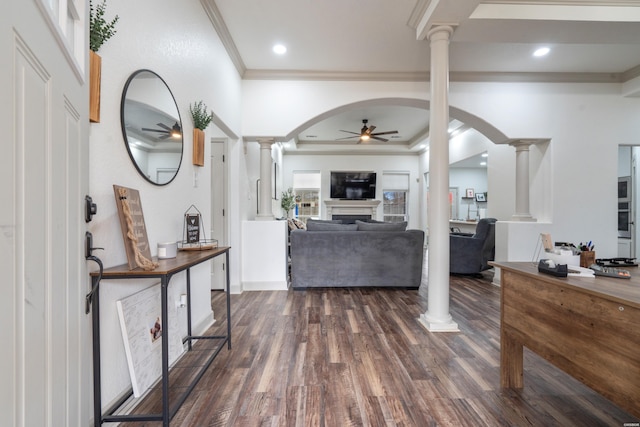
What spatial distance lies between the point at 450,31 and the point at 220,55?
244cm

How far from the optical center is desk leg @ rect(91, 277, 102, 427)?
1254 mm

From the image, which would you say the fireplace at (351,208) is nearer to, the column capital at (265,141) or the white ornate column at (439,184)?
the column capital at (265,141)

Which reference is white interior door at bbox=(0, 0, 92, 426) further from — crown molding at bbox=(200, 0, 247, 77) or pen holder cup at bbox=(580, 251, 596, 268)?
pen holder cup at bbox=(580, 251, 596, 268)

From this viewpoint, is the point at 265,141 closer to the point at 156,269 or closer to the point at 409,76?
the point at 409,76

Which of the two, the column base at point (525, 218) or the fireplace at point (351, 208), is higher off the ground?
the fireplace at point (351, 208)

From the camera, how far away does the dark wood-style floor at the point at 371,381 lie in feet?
4.93

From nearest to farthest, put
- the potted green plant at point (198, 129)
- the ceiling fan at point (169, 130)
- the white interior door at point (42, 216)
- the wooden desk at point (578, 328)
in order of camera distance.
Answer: the white interior door at point (42, 216), the wooden desk at point (578, 328), the ceiling fan at point (169, 130), the potted green plant at point (198, 129)

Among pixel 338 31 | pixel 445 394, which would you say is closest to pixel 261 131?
pixel 338 31

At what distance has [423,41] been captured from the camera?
315 cm

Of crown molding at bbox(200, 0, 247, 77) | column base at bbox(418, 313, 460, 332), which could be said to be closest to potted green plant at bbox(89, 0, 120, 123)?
crown molding at bbox(200, 0, 247, 77)

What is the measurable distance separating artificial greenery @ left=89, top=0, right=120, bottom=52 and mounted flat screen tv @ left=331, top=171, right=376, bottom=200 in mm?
6974

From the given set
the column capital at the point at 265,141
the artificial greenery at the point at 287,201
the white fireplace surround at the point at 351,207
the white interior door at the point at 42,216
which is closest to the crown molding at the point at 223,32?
the column capital at the point at 265,141

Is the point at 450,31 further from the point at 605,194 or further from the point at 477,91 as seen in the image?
the point at 605,194

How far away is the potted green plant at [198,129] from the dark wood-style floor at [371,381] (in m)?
1.65
